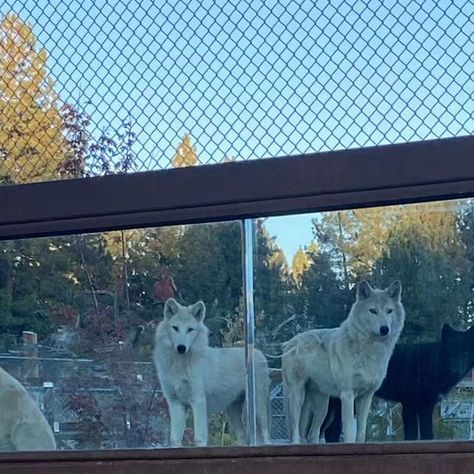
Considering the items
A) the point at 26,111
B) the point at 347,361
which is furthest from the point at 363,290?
the point at 26,111

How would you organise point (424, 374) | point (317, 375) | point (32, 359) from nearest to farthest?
point (424, 374) → point (317, 375) → point (32, 359)

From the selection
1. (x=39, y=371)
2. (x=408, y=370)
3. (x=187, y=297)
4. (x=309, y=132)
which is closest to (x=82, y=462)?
(x=39, y=371)

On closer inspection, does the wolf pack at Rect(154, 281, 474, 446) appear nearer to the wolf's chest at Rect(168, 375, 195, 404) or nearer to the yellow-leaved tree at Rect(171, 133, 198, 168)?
the wolf's chest at Rect(168, 375, 195, 404)

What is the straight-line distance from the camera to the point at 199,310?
7.71 feet

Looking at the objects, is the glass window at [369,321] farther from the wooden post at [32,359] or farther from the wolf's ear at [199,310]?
the wooden post at [32,359]

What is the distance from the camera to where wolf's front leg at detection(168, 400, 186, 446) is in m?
2.31

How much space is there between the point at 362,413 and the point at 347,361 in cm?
14

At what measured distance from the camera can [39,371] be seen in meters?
2.44

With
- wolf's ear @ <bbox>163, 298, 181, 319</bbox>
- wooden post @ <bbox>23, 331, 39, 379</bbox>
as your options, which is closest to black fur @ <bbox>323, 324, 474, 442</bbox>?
wolf's ear @ <bbox>163, 298, 181, 319</bbox>

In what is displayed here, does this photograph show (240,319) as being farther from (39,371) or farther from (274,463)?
(39,371)

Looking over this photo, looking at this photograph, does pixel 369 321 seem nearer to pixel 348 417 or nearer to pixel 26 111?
pixel 348 417

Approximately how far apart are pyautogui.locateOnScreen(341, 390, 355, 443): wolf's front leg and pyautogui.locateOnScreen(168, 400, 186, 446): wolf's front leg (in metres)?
0.38

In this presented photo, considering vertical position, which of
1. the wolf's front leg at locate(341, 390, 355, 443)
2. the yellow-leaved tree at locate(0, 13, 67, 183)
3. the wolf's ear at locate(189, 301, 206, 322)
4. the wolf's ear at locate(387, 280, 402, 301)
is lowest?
the wolf's front leg at locate(341, 390, 355, 443)

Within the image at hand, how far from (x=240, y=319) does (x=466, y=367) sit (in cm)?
52
